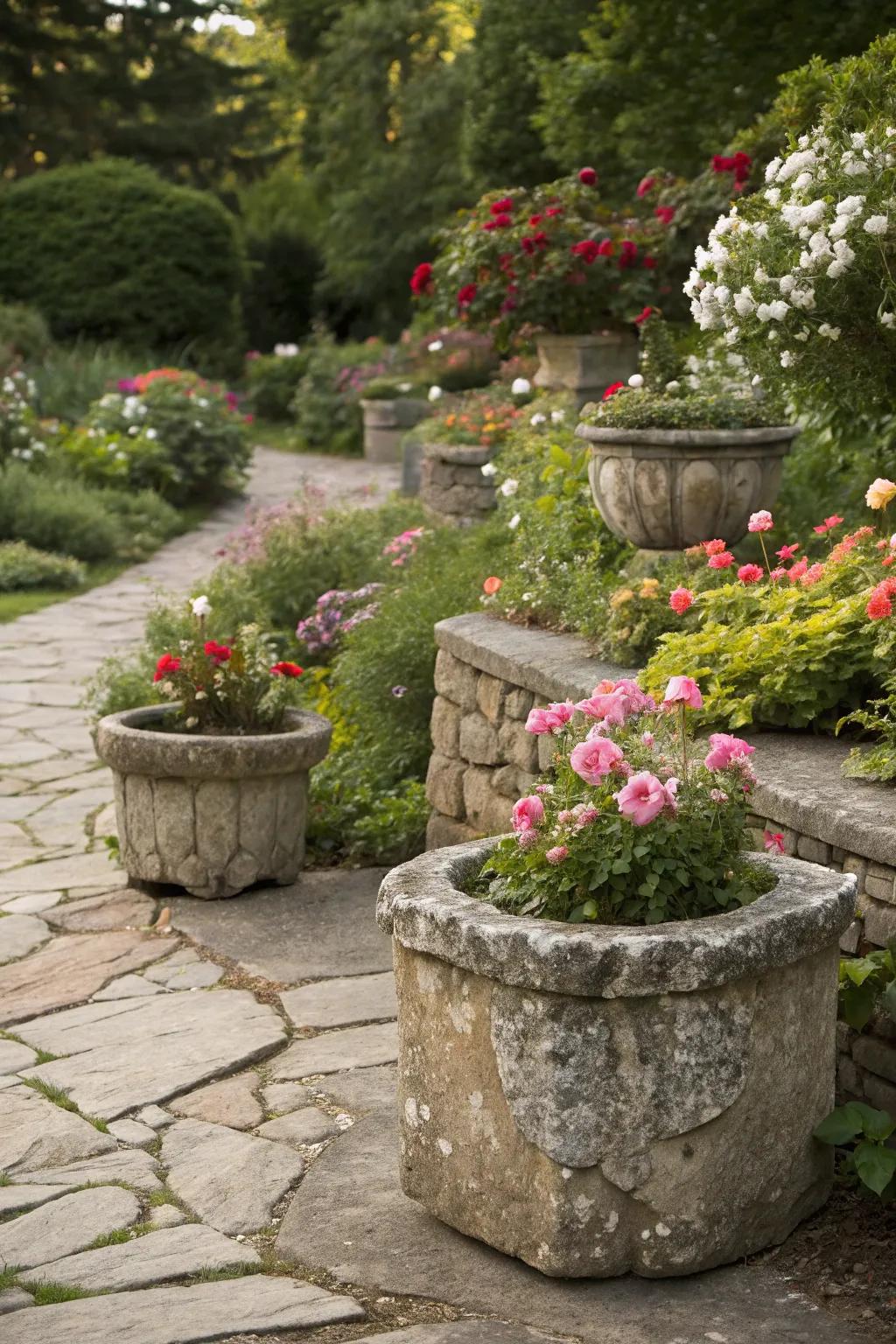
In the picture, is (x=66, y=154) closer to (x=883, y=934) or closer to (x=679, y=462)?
(x=679, y=462)

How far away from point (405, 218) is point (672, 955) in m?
23.0

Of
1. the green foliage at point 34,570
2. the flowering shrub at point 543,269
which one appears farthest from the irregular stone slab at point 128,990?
the green foliage at point 34,570

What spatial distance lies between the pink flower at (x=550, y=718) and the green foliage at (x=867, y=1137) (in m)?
0.93

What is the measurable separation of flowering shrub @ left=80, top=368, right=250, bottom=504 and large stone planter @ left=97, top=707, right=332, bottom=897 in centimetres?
931

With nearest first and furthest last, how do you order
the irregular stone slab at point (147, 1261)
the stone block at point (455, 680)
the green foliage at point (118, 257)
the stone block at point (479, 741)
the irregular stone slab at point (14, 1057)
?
the irregular stone slab at point (147, 1261) → the irregular stone slab at point (14, 1057) → the stone block at point (479, 741) → the stone block at point (455, 680) → the green foliage at point (118, 257)

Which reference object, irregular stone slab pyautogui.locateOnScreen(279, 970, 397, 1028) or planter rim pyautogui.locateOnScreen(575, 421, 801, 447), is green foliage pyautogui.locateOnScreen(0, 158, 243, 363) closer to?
planter rim pyautogui.locateOnScreen(575, 421, 801, 447)

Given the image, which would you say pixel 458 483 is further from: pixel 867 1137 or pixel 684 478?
pixel 867 1137

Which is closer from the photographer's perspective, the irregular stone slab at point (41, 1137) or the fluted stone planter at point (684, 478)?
the irregular stone slab at point (41, 1137)

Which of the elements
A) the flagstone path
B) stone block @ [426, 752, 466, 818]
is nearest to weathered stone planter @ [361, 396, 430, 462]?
the flagstone path

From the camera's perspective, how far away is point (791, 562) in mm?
5277

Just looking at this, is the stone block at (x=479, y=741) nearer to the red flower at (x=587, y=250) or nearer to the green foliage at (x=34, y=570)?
the red flower at (x=587, y=250)

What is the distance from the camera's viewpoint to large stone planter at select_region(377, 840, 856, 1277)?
2.79m

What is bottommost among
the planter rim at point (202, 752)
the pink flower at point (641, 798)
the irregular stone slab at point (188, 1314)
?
the irregular stone slab at point (188, 1314)

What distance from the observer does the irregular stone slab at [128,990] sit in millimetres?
Answer: 4609
